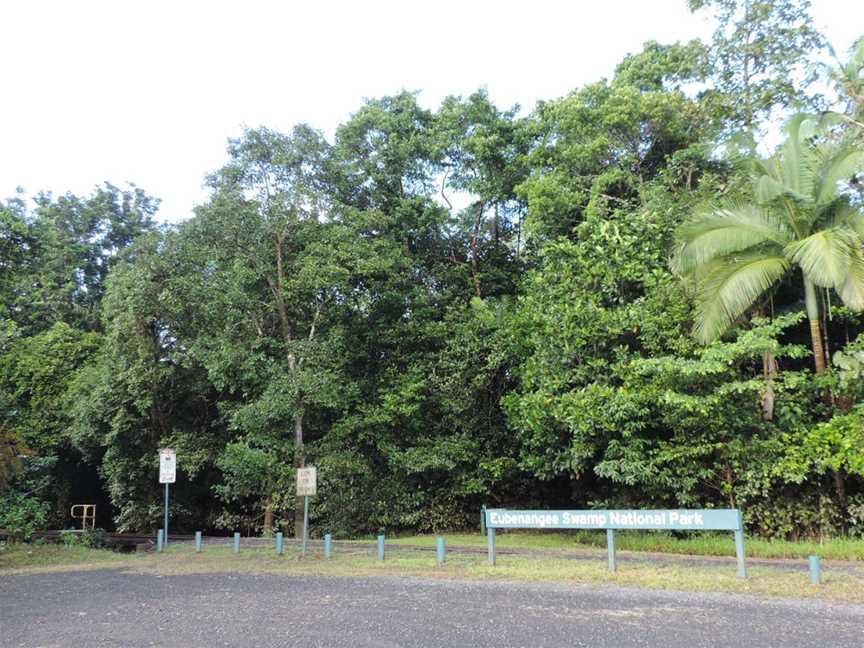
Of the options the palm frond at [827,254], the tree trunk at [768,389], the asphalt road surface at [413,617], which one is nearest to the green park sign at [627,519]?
the asphalt road surface at [413,617]

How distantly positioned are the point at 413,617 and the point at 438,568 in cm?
443

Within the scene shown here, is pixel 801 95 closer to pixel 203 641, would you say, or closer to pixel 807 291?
pixel 807 291

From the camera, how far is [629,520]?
1147 centimetres

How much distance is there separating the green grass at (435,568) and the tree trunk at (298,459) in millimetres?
3932

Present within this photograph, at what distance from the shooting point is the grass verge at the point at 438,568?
9.74 m

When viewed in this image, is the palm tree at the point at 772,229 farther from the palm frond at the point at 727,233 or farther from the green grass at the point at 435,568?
the green grass at the point at 435,568

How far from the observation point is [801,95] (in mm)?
18156

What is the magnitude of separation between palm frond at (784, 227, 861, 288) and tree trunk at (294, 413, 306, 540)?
14322 mm

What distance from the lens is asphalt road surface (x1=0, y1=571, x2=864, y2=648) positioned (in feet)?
22.9

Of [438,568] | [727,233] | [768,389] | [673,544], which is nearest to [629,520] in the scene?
[438,568]


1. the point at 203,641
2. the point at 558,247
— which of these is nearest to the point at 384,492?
the point at 558,247

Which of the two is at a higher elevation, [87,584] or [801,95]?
[801,95]

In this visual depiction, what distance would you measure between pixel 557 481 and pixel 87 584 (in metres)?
14.6

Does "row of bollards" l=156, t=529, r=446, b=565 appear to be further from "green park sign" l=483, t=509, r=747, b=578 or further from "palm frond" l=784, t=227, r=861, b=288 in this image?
"palm frond" l=784, t=227, r=861, b=288
